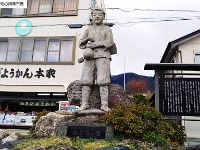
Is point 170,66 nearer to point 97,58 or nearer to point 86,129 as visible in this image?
point 97,58

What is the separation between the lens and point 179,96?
7.71 meters

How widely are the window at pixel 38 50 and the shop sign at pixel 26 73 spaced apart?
0.75m

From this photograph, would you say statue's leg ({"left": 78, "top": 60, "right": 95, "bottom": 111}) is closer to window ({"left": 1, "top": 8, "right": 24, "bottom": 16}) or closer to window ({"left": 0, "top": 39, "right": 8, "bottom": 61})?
window ({"left": 0, "top": 39, "right": 8, "bottom": 61})

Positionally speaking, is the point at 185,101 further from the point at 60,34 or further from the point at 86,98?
the point at 60,34

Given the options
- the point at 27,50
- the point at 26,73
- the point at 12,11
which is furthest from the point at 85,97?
the point at 12,11

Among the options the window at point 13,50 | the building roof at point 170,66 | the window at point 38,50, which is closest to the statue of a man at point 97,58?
the building roof at point 170,66

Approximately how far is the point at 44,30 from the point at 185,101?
1336cm

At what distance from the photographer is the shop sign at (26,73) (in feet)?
56.5

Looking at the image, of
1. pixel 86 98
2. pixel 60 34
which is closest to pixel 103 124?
pixel 86 98

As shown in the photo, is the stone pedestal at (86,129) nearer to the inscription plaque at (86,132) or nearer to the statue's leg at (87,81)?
the inscription plaque at (86,132)

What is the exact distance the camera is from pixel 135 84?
40.8 metres

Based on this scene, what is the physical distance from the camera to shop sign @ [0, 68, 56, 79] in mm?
17234

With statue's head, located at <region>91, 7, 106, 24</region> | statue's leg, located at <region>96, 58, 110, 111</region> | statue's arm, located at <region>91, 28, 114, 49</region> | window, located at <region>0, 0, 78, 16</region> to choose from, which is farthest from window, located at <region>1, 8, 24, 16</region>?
statue's leg, located at <region>96, 58, 110, 111</region>

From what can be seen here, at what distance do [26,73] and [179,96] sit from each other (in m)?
12.5
